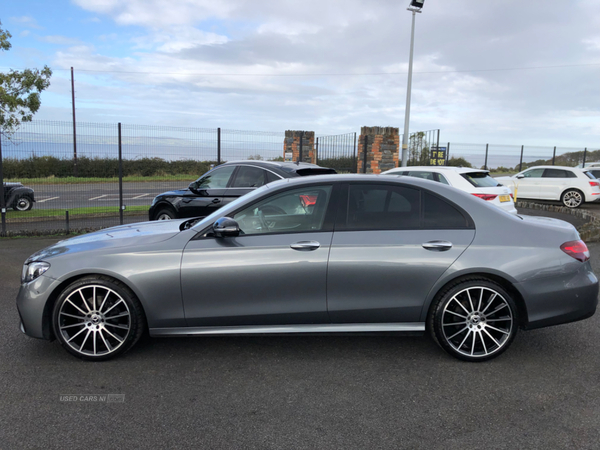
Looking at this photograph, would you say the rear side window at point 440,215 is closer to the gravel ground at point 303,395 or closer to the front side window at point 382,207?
the front side window at point 382,207

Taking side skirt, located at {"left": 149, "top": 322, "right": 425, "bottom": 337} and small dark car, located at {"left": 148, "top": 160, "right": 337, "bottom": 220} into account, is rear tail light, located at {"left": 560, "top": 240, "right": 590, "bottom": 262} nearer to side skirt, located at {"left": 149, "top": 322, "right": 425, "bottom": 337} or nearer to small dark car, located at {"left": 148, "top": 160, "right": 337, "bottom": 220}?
side skirt, located at {"left": 149, "top": 322, "right": 425, "bottom": 337}

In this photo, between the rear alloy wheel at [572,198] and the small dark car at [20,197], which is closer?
the small dark car at [20,197]

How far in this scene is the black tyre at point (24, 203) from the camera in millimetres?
14461

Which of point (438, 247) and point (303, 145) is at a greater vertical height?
point (303, 145)

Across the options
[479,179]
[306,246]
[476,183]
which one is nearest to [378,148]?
[479,179]

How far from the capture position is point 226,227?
3.87 m

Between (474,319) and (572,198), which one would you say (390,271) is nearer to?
(474,319)

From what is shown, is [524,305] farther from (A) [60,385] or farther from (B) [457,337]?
(A) [60,385]

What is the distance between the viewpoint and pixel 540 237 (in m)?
4.02

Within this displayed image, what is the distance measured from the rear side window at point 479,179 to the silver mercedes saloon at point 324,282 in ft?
19.8

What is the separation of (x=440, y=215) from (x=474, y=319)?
0.91 metres

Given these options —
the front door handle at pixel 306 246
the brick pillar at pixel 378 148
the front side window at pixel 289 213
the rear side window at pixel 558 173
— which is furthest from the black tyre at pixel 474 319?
the rear side window at pixel 558 173

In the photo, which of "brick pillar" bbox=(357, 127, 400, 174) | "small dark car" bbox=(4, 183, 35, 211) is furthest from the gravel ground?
"brick pillar" bbox=(357, 127, 400, 174)

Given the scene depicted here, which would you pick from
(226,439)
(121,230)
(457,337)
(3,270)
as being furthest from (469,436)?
(3,270)
